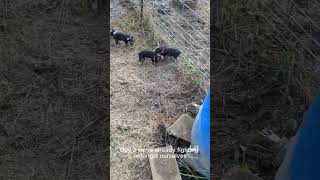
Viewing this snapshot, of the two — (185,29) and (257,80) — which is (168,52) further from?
(257,80)

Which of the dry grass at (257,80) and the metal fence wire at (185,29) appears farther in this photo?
the metal fence wire at (185,29)

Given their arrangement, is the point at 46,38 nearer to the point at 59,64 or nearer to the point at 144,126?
the point at 59,64

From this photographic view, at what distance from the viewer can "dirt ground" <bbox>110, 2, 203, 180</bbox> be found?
2272mm

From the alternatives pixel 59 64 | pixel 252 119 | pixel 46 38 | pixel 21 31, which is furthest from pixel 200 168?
pixel 21 31

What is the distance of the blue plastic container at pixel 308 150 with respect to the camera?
3.99 ft

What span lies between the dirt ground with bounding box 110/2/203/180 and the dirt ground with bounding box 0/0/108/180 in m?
0.08

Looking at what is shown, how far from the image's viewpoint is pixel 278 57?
2607mm

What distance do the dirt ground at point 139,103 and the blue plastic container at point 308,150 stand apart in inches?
40.1

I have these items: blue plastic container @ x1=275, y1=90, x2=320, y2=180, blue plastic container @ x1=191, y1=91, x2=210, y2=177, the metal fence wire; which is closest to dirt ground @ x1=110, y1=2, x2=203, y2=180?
the metal fence wire

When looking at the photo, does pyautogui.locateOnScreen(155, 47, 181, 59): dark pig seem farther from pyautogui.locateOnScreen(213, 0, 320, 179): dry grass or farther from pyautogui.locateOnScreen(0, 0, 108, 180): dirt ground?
pyautogui.locateOnScreen(0, 0, 108, 180): dirt ground

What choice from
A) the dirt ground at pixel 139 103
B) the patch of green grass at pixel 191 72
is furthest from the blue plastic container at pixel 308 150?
the patch of green grass at pixel 191 72

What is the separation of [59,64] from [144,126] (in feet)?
2.32

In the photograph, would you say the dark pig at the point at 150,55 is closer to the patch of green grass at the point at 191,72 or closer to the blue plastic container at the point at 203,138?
the patch of green grass at the point at 191,72

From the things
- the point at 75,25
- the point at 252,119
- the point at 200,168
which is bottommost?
the point at 200,168
